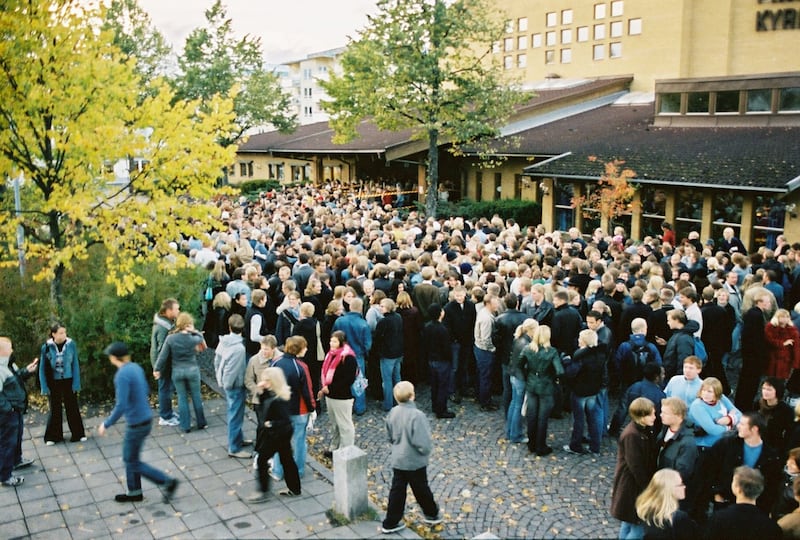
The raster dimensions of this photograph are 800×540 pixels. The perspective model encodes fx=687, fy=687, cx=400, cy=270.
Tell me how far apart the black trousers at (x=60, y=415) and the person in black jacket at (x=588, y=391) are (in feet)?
22.9

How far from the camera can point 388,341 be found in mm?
10719

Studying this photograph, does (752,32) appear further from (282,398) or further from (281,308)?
(282,398)

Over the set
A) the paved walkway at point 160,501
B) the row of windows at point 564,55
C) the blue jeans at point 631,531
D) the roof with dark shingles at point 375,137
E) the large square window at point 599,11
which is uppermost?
the large square window at point 599,11

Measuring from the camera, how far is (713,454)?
22.7 ft

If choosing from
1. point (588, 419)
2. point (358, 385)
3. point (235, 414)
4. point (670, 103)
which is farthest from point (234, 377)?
point (670, 103)

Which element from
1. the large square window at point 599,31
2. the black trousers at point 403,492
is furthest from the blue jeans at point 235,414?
the large square window at point 599,31

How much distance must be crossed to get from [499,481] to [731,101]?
849 inches

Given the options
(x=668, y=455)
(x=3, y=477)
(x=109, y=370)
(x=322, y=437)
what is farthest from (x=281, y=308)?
(x=668, y=455)

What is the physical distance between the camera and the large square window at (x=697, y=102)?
26.0 metres

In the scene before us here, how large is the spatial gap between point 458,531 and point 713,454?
2776mm

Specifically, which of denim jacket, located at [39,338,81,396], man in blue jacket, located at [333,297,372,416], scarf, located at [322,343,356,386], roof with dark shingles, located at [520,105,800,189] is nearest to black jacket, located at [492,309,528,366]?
man in blue jacket, located at [333,297,372,416]

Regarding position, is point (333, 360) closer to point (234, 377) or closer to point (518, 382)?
point (234, 377)

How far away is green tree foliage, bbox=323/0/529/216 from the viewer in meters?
26.0

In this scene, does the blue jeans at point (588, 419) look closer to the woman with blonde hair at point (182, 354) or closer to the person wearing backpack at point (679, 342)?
the person wearing backpack at point (679, 342)
